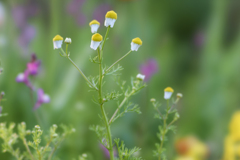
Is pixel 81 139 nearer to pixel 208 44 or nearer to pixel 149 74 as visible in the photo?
pixel 149 74

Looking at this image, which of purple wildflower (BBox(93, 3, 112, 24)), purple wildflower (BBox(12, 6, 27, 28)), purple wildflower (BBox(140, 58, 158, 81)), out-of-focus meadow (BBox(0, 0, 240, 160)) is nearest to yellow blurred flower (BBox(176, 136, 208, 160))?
out-of-focus meadow (BBox(0, 0, 240, 160))

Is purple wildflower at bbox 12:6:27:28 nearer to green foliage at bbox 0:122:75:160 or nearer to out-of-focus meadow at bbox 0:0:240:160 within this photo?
out-of-focus meadow at bbox 0:0:240:160

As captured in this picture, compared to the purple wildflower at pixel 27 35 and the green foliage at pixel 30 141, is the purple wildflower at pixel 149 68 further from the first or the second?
the green foliage at pixel 30 141

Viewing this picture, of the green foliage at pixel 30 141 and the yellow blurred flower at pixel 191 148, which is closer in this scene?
the green foliage at pixel 30 141

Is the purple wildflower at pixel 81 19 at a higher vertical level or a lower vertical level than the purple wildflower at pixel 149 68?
higher

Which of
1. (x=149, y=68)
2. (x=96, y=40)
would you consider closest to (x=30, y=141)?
(x=96, y=40)

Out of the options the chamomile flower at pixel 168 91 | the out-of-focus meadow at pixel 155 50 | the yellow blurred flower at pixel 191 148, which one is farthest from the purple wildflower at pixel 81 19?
the chamomile flower at pixel 168 91

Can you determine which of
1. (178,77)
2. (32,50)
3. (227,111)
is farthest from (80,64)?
(227,111)

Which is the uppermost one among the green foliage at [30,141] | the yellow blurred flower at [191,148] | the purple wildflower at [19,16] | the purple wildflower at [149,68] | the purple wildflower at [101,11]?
the purple wildflower at [101,11]
